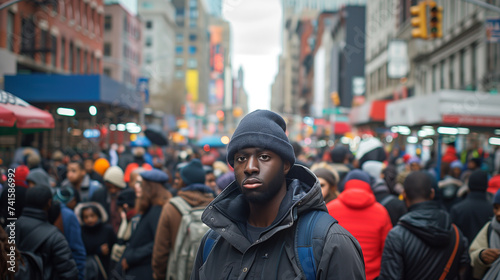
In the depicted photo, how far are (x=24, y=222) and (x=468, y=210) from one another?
5325mm

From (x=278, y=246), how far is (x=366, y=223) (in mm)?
2623

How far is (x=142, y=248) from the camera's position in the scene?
19.3 ft

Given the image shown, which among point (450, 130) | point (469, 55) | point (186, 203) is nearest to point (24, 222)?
point (186, 203)

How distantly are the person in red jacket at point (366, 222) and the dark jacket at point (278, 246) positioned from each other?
224cm

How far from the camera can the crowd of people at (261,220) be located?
2840mm

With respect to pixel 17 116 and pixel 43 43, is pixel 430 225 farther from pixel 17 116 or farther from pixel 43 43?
pixel 43 43

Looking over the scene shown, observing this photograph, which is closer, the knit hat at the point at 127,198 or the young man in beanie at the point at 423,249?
the young man in beanie at the point at 423,249

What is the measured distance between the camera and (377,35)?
56844 mm

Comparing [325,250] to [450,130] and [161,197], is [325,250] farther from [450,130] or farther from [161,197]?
[450,130]

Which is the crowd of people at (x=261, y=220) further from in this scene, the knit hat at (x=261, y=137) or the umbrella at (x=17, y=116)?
the umbrella at (x=17, y=116)

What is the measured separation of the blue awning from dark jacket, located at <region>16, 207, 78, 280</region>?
24.4 ft

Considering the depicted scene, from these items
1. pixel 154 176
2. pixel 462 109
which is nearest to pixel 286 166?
pixel 154 176

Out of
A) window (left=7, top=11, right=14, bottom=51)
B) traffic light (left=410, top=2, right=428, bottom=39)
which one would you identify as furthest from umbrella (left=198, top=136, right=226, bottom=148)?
traffic light (left=410, top=2, right=428, bottom=39)

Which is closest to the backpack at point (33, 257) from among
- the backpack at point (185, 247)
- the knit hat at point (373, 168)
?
the backpack at point (185, 247)
